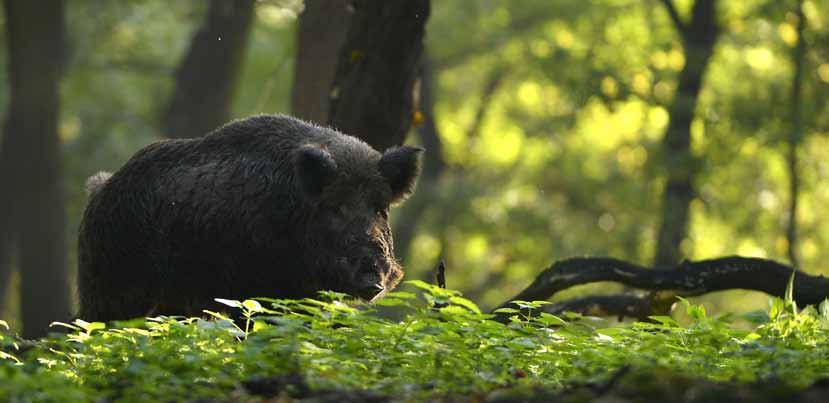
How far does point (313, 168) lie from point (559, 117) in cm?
2562

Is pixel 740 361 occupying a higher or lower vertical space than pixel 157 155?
lower

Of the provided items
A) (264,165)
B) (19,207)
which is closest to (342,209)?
(264,165)

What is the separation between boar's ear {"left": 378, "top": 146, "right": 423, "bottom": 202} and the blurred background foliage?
15.5 metres

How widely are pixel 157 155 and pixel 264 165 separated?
41.7 inches

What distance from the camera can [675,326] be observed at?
25.3 ft

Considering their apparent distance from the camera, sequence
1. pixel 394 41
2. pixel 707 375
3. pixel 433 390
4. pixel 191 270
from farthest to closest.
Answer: pixel 394 41 → pixel 191 270 → pixel 707 375 → pixel 433 390

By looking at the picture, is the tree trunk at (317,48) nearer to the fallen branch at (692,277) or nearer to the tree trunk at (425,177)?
Result: the fallen branch at (692,277)

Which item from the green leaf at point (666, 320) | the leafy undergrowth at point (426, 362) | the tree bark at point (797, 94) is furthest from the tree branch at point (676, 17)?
the leafy undergrowth at point (426, 362)

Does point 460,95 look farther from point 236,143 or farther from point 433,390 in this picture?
point 433,390

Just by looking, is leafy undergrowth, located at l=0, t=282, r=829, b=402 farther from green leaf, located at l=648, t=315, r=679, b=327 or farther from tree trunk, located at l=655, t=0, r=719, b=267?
tree trunk, located at l=655, t=0, r=719, b=267

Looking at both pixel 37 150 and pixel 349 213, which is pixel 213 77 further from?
pixel 349 213

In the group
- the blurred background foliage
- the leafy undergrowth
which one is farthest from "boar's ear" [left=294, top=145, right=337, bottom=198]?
the blurred background foliage

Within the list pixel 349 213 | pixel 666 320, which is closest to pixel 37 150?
pixel 349 213

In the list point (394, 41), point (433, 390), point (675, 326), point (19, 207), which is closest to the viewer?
point (433, 390)
